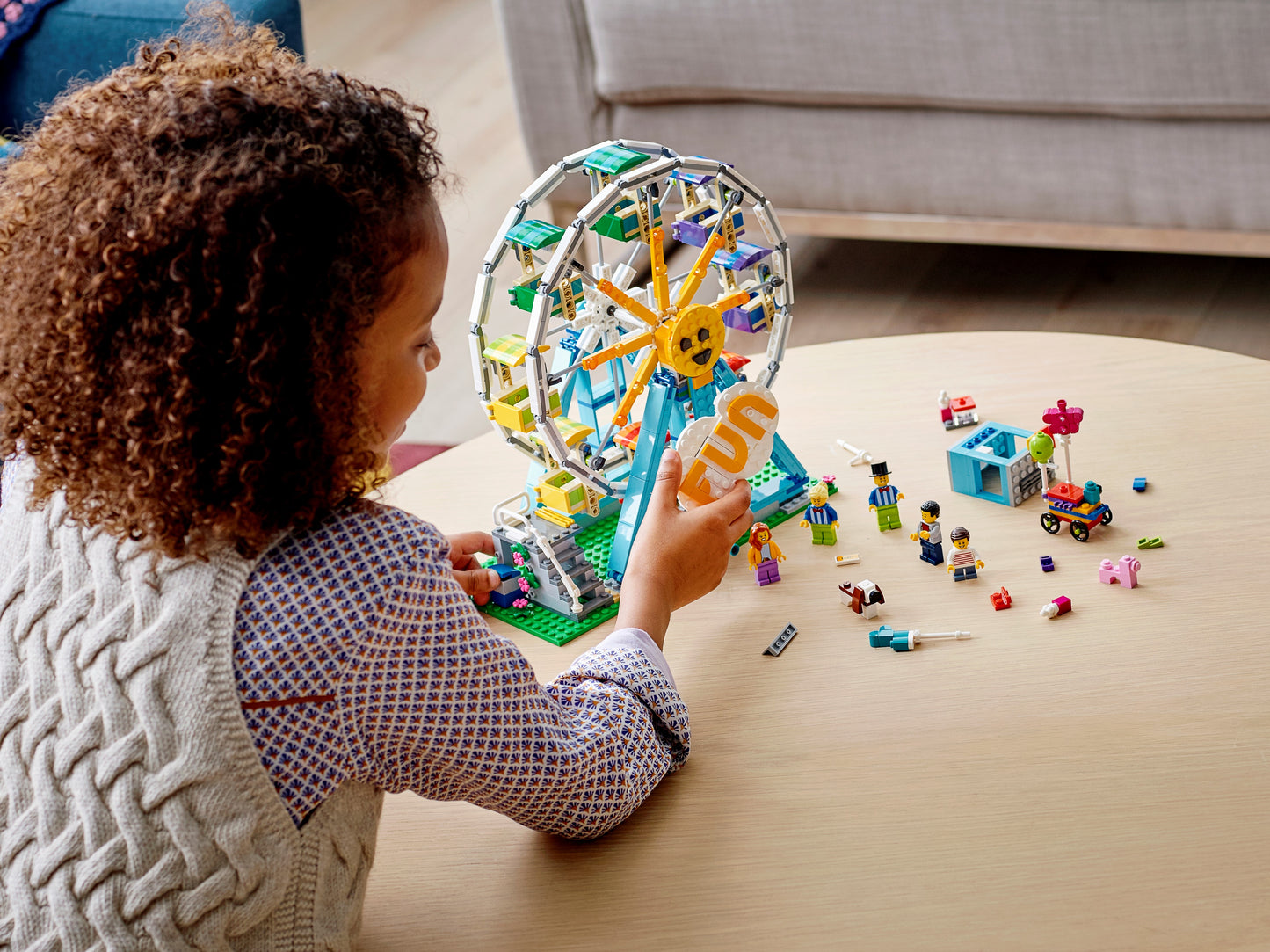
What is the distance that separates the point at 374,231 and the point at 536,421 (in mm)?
357

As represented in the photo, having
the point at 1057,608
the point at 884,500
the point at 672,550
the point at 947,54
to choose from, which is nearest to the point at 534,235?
the point at 672,550

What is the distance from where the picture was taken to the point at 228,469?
0.68 meters

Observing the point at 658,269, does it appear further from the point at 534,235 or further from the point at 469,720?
the point at 469,720

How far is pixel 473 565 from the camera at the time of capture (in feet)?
3.67

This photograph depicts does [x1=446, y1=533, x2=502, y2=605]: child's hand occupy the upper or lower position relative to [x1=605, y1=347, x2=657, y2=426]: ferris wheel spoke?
lower

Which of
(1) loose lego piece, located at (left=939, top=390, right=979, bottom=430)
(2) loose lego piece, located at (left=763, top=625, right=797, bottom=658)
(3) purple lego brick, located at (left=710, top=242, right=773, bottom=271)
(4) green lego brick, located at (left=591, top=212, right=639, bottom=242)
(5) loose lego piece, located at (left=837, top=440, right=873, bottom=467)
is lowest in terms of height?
(2) loose lego piece, located at (left=763, top=625, right=797, bottom=658)

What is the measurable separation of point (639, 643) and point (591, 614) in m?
0.16

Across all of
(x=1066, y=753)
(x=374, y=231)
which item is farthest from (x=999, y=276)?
(x=374, y=231)

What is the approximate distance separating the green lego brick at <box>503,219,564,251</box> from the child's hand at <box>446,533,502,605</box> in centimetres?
25

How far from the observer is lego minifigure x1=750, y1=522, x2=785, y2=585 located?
1.08 m

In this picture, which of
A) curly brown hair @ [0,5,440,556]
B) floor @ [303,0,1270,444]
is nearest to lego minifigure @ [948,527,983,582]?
curly brown hair @ [0,5,440,556]

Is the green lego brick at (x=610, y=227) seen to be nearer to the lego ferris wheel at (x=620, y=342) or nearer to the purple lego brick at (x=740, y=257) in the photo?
the lego ferris wheel at (x=620, y=342)

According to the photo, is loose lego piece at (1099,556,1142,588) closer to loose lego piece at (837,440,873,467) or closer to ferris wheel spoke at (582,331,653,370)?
loose lego piece at (837,440,873,467)

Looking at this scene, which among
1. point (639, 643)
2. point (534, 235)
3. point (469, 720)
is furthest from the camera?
point (534, 235)
